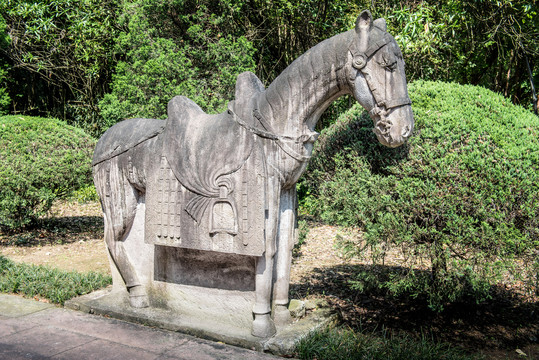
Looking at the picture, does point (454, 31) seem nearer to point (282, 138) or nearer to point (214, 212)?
point (282, 138)

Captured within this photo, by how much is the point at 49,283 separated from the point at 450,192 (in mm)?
3704

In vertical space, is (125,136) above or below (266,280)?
above

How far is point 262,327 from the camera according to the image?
3.49 m

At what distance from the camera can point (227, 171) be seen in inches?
136

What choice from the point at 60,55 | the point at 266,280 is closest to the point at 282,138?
the point at 266,280

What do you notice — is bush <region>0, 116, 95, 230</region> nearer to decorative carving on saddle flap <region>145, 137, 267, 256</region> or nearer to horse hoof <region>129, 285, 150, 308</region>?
horse hoof <region>129, 285, 150, 308</region>

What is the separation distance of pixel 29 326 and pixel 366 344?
2.53m

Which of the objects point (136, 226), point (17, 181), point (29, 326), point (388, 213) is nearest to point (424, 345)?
point (388, 213)

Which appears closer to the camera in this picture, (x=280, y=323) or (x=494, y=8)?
(x=280, y=323)

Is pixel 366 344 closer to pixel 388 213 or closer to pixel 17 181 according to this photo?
pixel 388 213

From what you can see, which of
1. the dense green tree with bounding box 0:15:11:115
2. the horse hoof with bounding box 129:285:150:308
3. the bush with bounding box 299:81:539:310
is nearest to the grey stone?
the bush with bounding box 299:81:539:310

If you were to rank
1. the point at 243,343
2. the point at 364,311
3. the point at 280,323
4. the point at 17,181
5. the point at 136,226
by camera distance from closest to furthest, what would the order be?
the point at 243,343 → the point at 280,323 → the point at 136,226 → the point at 364,311 → the point at 17,181

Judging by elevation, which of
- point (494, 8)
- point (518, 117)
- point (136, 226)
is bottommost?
point (136, 226)

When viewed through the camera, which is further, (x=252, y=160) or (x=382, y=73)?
(x=252, y=160)
